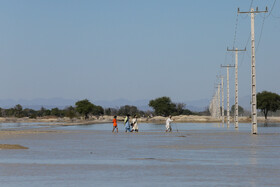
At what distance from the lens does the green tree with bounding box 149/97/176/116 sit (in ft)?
629

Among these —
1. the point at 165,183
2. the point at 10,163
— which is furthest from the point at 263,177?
the point at 10,163

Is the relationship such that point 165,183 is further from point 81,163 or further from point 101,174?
point 81,163

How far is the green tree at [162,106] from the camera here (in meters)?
192

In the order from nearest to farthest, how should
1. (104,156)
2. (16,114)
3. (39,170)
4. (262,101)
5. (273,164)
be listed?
(39,170) → (273,164) → (104,156) → (262,101) → (16,114)

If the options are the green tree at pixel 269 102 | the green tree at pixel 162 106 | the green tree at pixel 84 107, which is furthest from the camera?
the green tree at pixel 162 106

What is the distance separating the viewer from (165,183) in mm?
14422

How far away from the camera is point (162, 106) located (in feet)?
626

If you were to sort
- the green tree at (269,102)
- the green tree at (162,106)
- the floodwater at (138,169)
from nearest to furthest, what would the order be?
the floodwater at (138,169)
the green tree at (269,102)
the green tree at (162,106)

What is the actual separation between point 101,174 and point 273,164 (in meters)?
5.91

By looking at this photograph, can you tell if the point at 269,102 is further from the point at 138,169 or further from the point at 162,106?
the point at 138,169

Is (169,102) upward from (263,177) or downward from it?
upward

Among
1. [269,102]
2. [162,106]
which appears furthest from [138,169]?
[162,106]

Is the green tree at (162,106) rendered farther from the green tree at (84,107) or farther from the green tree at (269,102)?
the green tree at (269,102)

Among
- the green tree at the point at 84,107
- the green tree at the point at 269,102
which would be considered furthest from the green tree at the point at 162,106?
the green tree at the point at 269,102
